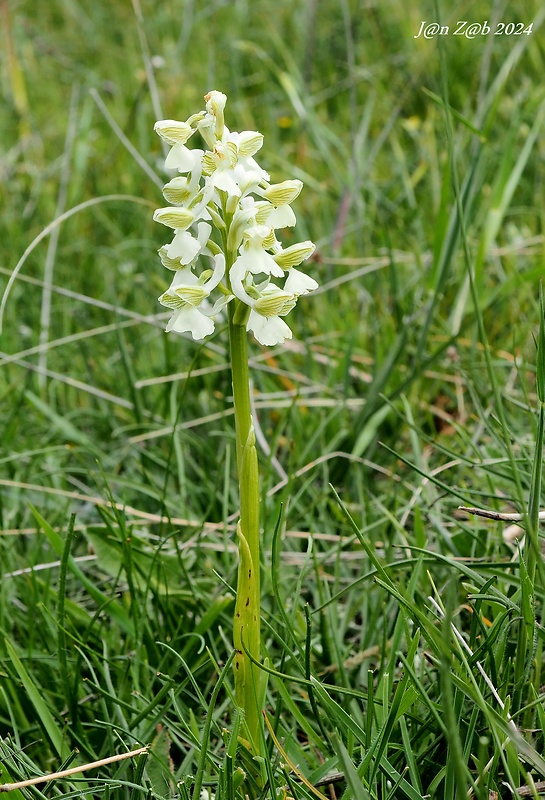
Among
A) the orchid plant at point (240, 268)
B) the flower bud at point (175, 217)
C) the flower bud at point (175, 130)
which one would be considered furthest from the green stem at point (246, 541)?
the flower bud at point (175, 130)

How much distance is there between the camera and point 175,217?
1.01m

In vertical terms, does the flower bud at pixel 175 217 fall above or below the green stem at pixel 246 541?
above

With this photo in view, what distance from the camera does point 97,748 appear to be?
1292mm

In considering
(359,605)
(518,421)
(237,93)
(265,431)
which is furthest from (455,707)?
(237,93)

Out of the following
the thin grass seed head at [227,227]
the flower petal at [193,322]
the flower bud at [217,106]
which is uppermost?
the flower bud at [217,106]

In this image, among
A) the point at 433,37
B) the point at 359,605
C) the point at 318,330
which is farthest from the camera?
the point at 433,37

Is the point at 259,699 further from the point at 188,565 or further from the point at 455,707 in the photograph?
the point at 188,565

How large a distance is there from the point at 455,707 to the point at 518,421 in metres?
0.91

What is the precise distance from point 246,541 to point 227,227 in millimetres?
379

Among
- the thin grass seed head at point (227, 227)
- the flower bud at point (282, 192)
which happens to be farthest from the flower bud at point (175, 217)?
the flower bud at point (282, 192)

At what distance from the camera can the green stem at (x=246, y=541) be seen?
1.02 meters

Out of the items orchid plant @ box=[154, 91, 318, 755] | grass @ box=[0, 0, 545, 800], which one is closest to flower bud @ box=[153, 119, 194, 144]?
orchid plant @ box=[154, 91, 318, 755]

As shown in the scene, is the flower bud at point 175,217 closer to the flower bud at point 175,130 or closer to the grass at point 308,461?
the flower bud at point 175,130

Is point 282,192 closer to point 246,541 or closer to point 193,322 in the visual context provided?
point 193,322
